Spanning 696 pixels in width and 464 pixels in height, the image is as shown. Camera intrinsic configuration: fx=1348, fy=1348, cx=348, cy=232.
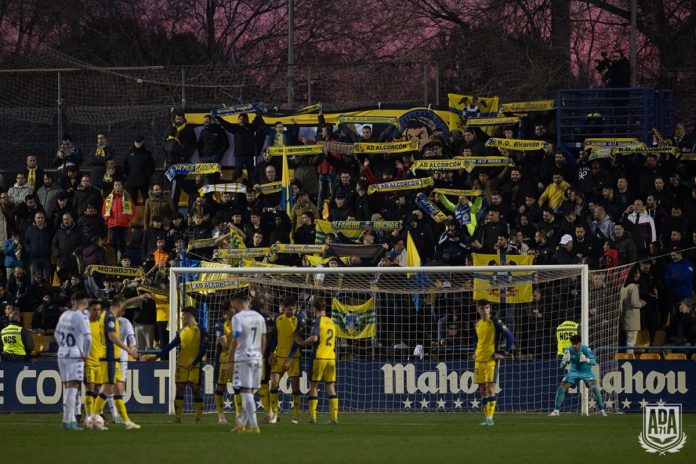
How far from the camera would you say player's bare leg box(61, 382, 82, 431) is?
19.1 meters

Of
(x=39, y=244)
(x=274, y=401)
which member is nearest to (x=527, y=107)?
(x=39, y=244)

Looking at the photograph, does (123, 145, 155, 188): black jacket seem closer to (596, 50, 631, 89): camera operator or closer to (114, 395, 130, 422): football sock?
(596, 50, 631, 89): camera operator

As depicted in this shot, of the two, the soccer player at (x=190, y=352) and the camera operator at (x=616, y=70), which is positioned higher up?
the camera operator at (x=616, y=70)

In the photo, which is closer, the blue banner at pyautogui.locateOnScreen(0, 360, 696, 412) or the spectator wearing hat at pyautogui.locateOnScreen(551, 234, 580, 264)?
the blue banner at pyautogui.locateOnScreen(0, 360, 696, 412)

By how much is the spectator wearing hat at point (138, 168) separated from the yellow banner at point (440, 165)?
20.4 ft

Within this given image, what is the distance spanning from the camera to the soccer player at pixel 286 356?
21.5 meters

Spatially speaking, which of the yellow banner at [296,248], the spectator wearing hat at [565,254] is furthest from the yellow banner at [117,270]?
the spectator wearing hat at [565,254]

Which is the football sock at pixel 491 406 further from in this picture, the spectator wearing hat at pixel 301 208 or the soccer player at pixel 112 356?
the spectator wearing hat at pixel 301 208

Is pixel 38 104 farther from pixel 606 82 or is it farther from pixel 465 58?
pixel 606 82

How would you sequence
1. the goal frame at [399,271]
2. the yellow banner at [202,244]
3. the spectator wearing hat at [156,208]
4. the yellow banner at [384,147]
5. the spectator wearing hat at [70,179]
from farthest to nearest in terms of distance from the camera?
1. the spectator wearing hat at [70,179]
2. the spectator wearing hat at [156,208]
3. the yellow banner at [384,147]
4. the yellow banner at [202,244]
5. the goal frame at [399,271]

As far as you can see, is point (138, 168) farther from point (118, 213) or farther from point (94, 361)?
point (94, 361)

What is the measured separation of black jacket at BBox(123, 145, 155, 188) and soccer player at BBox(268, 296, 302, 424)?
935 cm

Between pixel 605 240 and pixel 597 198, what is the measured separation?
139 cm

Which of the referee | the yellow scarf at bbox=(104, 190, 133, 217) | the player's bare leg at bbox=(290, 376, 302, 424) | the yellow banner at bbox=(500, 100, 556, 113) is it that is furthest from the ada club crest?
the yellow scarf at bbox=(104, 190, 133, 217)
